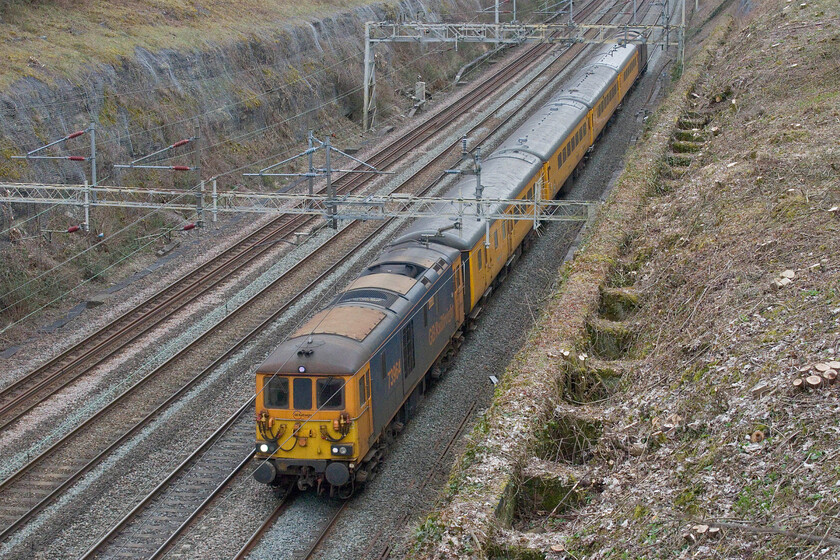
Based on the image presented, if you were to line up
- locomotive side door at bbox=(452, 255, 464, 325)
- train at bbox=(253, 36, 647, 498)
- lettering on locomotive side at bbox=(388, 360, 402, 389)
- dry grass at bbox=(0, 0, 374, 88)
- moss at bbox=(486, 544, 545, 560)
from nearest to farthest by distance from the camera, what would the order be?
moss at bbox=(486, 544, 545, 560) → train at bbox=(253, 36, 647, 498) → lettering on locomotive side at bbox=(388, 360, 402, 389) → locomotive side door at bbox=(452, 255, 464, 325) → dry grass at bbox=(0, 0, 374, 88)

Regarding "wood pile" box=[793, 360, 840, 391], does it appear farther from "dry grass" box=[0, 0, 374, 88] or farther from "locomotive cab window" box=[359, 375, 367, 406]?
"dry grass" box=[0, 0, 374, 88]

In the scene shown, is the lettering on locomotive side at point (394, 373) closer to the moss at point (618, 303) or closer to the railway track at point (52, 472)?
the moss at point (618, 303)

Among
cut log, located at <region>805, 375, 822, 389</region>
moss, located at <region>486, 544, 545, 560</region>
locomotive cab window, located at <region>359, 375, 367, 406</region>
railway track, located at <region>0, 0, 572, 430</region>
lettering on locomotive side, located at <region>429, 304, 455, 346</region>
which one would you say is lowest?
railway track, located at <region>0, 0, 572, 430</region>

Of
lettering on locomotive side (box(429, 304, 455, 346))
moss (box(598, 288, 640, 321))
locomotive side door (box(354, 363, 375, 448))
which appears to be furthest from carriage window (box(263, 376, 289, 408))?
moss (box(598, 288, 640, 321))

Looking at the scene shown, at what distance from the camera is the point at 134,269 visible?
1051 inches

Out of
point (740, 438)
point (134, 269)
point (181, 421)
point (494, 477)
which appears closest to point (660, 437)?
point (740, 438)

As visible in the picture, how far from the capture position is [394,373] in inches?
641

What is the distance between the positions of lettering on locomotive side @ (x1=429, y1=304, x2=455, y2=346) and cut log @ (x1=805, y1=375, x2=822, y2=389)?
8972mm

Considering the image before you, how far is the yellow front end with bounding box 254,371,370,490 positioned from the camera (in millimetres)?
14477

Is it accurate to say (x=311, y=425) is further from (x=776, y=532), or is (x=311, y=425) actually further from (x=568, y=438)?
(x=776, y=532)

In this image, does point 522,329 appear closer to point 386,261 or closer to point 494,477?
point 386,261

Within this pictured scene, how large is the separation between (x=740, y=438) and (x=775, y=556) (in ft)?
6.94

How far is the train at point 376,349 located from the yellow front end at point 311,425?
0.02 meters

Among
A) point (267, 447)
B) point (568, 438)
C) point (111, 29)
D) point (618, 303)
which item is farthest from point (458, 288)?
point (111, 29)
